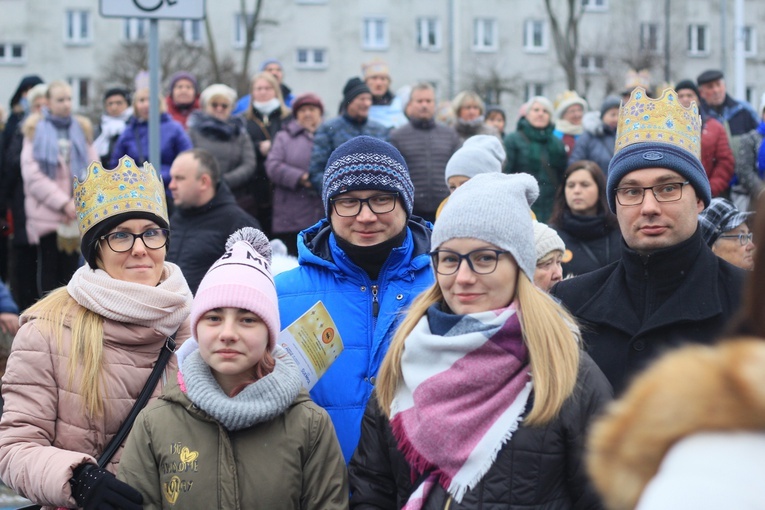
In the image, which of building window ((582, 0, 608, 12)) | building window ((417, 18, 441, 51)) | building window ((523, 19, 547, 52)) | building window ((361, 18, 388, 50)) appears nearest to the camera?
building window ((417, 18, 441, 51))

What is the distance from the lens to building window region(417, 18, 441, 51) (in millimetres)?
52812

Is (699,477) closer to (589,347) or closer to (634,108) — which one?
(589,347)

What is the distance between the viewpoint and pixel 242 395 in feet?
11.9

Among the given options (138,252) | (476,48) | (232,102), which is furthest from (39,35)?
(138,252)

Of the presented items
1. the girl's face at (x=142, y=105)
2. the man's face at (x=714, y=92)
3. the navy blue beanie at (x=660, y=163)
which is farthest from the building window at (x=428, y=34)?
the navy blue beanie at (x=660, y=163)

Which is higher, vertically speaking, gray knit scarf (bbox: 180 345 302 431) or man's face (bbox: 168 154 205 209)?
man's face (bbox: 168 154 205 209)

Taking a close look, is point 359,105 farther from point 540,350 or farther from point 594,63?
point 594,63

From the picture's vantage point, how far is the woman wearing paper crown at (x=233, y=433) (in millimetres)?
3553

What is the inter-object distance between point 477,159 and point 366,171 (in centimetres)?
235

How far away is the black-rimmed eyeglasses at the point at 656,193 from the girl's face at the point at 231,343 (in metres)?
1.45

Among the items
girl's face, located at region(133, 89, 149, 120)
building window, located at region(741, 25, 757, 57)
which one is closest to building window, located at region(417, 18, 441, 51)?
building window, located at region(741, 25, 757, 57)

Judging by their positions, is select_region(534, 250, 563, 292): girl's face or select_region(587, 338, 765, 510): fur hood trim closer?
select_region(587, 338, 765, 510): fur hood trim

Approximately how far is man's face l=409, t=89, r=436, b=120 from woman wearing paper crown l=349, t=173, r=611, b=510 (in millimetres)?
6597

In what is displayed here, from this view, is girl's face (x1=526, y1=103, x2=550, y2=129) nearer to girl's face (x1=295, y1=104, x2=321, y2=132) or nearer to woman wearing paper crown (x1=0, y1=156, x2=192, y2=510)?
girl's face (x1=295, y1=104, x2=321, y2=132)
